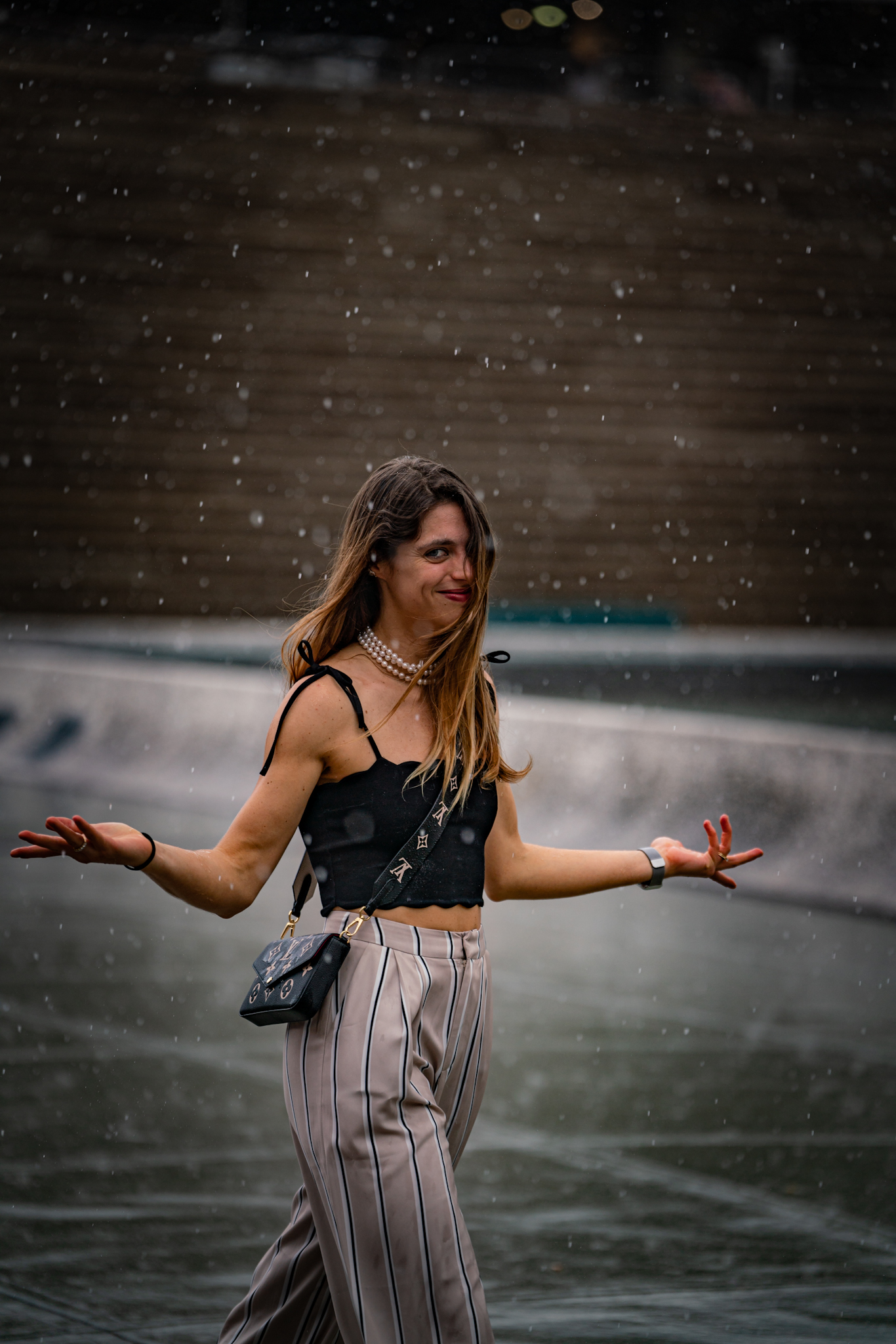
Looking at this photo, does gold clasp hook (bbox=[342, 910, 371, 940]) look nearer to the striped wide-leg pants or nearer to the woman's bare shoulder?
the striped wide-leg pants

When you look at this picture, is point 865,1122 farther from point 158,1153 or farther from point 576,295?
point 576,295

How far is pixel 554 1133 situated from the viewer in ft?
16.4

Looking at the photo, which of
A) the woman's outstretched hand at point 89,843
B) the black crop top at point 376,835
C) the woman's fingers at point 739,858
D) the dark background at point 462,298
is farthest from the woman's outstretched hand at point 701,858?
the dark background at point 462,298

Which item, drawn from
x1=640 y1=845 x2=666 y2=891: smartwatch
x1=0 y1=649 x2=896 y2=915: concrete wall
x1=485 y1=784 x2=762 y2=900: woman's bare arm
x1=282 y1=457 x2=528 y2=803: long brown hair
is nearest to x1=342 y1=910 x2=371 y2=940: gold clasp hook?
x1=282 y1=457 x2=528 y2=803: long brown hair

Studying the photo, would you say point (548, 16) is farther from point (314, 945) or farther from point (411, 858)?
point (314, 945)

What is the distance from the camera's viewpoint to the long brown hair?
289 cm

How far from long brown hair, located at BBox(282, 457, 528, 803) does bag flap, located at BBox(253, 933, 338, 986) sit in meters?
0.33

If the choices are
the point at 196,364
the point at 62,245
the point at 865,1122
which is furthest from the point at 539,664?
the point at 865,1122

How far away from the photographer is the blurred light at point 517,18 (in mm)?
23016

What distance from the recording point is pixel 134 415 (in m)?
21.9

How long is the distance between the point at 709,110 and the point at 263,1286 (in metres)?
22.5

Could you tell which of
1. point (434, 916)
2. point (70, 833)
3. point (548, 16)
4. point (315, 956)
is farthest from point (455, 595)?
point (548, 16)

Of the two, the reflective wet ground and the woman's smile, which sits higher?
the woman's smile

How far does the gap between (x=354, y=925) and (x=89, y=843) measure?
0.45m
